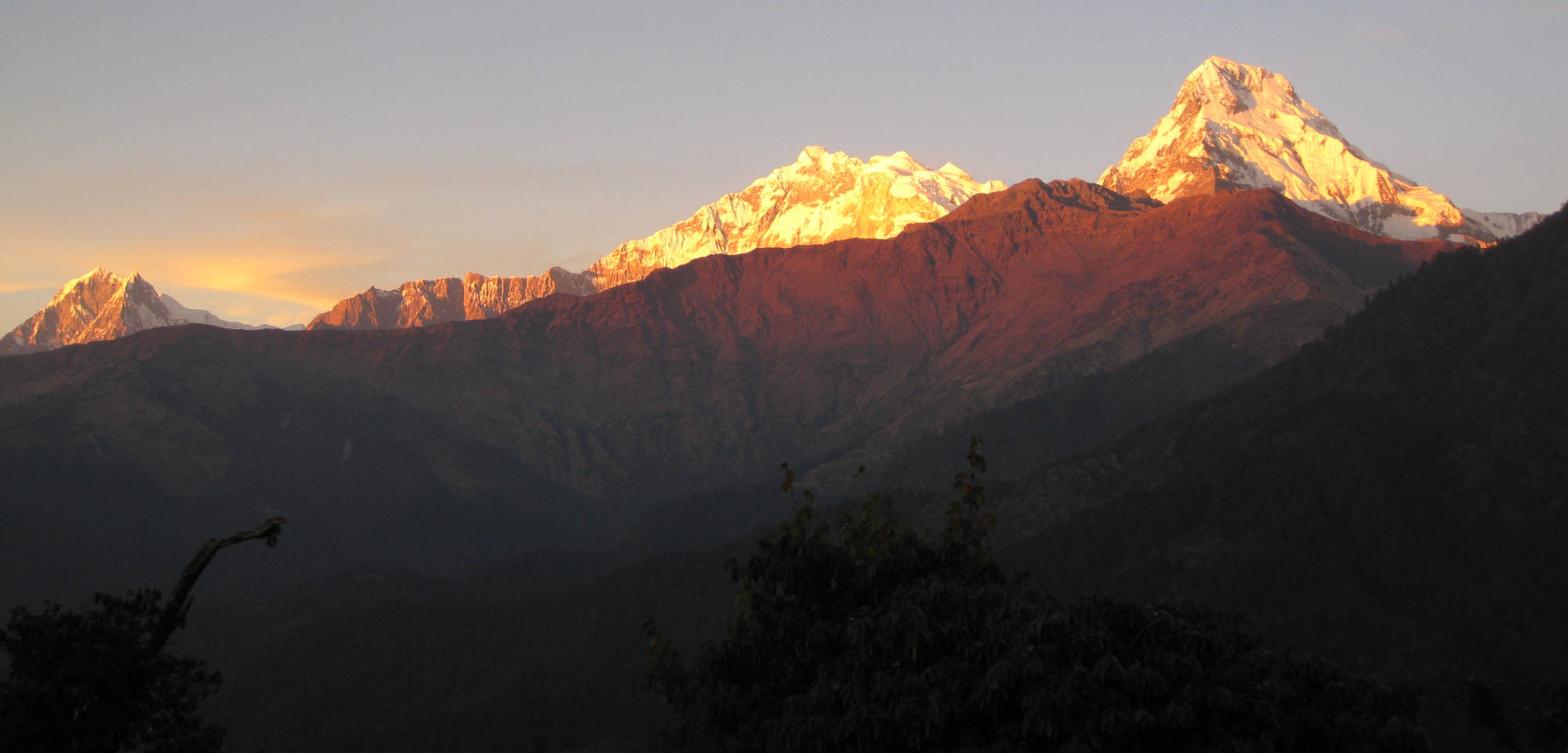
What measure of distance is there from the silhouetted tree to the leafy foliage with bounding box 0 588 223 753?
0.8 inches

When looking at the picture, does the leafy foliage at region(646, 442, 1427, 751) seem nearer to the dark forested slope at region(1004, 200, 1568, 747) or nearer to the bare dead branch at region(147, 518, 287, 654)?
the bare dead branch at region(147, 518, 287, 654)

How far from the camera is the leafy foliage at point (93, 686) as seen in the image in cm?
3189

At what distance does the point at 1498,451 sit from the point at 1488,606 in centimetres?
3526

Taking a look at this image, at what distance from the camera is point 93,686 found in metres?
32.5

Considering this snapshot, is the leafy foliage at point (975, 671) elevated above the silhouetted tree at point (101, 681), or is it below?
below

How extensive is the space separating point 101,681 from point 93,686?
0.21m

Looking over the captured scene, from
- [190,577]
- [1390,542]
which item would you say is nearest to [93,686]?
[190,577]

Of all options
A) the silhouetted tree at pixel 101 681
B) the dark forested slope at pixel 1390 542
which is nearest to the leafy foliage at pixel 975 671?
the silhouetted tree at pixel 101 681

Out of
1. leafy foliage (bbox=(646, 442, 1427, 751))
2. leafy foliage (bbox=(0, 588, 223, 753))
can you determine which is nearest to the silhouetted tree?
leafy foliage (bbox=(0, 588, 223, 753))

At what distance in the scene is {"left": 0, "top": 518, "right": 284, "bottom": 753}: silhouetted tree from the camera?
1251 inches

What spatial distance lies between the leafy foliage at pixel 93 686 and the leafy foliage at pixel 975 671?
14438 millimetres

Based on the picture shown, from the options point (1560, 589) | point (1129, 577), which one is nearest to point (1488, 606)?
point (1560, 589)

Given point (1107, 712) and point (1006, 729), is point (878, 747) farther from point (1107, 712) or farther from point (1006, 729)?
point (1107, 712)

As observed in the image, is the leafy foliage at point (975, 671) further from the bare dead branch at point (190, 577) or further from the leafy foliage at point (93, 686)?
the leafy foliage at point (93, 686)
